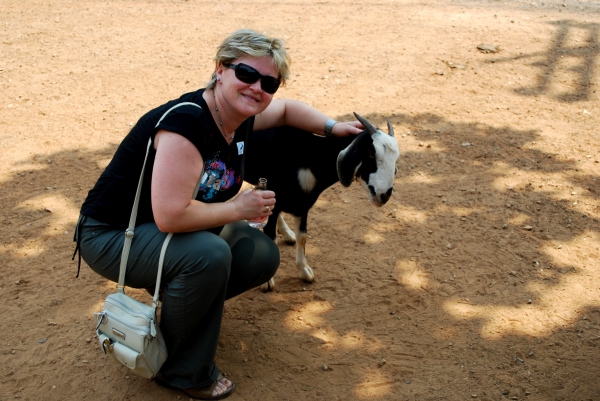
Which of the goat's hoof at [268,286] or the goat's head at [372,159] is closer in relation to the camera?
the goat's head at [372,159]

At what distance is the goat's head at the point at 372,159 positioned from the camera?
3289 mm

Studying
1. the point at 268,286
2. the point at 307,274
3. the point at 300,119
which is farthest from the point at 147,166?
the point at 307,274

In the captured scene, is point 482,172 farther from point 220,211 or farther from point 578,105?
point 220,211

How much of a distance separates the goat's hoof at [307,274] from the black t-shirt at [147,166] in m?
1.19

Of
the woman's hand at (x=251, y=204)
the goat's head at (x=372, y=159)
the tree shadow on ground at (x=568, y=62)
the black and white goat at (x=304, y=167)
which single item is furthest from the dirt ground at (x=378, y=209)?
the woman's hand at (x=251, y=204)

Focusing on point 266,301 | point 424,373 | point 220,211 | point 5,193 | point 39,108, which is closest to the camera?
point 220,211

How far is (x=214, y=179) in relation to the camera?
2.80 meters

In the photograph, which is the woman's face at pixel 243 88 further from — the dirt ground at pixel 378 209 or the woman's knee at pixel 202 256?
the dirt ground at pixel 378 209

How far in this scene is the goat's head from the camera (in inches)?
129

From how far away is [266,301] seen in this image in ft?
12.2

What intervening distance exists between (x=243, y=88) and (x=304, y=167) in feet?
3.55

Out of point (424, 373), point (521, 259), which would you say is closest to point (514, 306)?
point (521, 259)

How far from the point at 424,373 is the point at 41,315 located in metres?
2.18

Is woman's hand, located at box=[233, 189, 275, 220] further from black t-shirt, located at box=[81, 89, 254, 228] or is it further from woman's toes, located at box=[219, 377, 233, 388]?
woman's toes, located at box=[219, 377, 233, 388]
